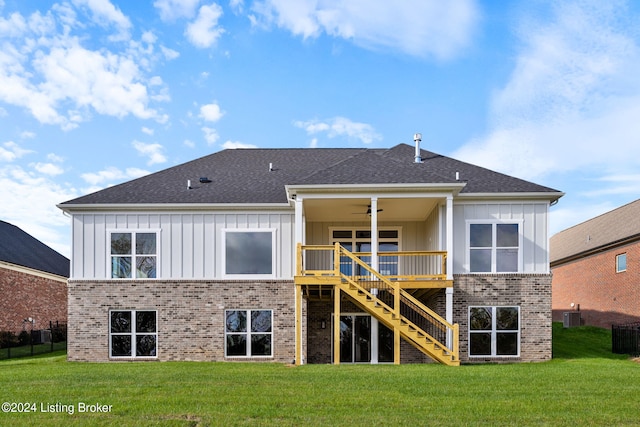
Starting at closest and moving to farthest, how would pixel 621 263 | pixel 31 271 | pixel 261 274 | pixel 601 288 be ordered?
pixel 261 274 < pixel 621 263 < pixel 31 271 < pixel 601 288

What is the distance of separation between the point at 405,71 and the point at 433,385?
9.30 metres

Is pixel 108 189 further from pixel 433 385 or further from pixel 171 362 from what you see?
pixel 433 385

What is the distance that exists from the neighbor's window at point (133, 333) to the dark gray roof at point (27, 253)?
12350 mm

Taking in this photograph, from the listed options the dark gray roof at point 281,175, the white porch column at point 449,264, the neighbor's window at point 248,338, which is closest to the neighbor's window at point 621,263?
the dark gray roof at point 281,175

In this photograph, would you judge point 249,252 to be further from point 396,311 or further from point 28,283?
point 28,283

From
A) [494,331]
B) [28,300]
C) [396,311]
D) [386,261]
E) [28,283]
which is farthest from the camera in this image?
[28,283]

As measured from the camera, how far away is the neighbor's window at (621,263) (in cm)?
2884

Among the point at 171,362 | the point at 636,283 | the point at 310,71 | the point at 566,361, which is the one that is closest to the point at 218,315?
the point at 171,362

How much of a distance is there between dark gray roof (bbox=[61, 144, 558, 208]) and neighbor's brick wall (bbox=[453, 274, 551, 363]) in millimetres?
2899

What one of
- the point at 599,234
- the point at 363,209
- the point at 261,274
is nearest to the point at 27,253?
the point at 261,274

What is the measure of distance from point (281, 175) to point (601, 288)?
2001 cm

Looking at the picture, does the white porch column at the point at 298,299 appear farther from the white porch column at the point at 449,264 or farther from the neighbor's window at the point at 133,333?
the neighbor's window at the point at 133,333

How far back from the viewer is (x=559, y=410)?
32.9 ft

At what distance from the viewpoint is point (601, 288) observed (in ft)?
102
